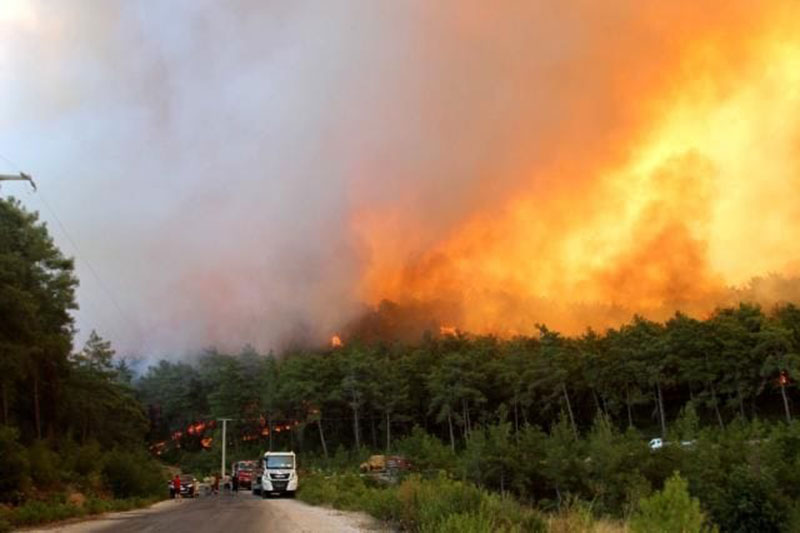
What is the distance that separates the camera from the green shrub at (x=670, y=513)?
10500 mm

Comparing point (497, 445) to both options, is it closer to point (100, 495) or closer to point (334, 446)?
point (100, 495)

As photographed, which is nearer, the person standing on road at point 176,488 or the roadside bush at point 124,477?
the roadside bush at point 124,477

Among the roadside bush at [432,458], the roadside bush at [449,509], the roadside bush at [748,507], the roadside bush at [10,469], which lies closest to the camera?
the roadside bush at [449,509]

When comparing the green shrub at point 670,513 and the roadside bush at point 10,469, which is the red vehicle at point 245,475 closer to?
the roadside bush at point 10,469

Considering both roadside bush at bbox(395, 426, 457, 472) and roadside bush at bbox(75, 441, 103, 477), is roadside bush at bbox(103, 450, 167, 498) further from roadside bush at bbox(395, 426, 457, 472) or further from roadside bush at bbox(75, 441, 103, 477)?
roadside bush at bbox(395, 426, 457, 472)

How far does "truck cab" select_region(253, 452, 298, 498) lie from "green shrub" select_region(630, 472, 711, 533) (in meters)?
45.2

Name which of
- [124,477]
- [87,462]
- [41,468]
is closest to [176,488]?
[124,477]

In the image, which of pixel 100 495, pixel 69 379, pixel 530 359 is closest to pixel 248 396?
pixel 530 359

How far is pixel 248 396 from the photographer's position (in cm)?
13825

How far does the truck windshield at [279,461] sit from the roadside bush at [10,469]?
2534cm

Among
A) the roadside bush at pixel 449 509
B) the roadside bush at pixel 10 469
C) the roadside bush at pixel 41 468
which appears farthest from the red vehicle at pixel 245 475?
the roadside bush at pixel 10 469

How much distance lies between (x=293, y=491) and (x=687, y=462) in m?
30.4

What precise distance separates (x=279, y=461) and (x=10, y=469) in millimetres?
26984

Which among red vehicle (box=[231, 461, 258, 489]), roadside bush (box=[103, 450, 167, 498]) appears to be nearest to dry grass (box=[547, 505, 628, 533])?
roadside bush (box=[103, 450, 167, 498])
